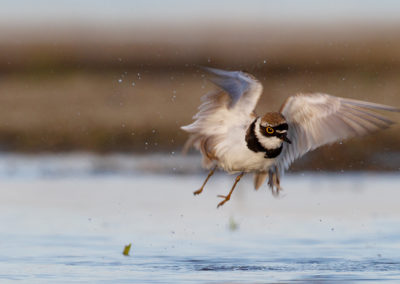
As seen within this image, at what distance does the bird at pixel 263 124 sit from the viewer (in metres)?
9.80

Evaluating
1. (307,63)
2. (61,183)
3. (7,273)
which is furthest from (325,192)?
(307,63)

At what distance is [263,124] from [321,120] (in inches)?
30.0

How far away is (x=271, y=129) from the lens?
31.7ft

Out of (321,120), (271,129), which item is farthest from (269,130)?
(321,120)

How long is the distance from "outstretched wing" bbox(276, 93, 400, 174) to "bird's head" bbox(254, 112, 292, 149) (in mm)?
329

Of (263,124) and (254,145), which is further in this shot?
(254,145)

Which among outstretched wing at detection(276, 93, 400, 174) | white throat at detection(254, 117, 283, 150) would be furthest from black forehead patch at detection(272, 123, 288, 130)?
outstretched wing at detection(276, 93, 400, 174)

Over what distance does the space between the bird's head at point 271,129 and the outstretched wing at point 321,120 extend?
329 millimetres

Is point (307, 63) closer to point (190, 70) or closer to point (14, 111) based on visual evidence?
point (190, 70)

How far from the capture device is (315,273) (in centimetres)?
929

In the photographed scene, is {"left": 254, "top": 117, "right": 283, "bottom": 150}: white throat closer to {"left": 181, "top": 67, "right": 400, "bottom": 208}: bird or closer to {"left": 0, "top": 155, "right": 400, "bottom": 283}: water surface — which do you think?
{"left": 181, "top": 67, "right": 400, "bottom": 208}: bird

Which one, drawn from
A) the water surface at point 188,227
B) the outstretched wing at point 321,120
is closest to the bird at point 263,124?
the outstretched wing at point 321,120

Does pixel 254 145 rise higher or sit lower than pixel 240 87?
lower

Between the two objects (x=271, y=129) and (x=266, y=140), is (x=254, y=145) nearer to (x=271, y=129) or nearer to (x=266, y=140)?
(x=266, y=140)
